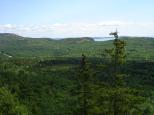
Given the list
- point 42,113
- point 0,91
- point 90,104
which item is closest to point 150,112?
point 42,113

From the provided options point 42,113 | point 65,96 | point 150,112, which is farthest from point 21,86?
point 150,112

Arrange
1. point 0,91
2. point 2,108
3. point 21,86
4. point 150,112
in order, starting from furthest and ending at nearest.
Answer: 1. point 21,86
2. point 150,112
3. point 0,91
4. point 2,108

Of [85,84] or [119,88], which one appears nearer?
[119,88]

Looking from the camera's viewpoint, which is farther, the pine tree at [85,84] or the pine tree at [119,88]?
the pine tree at [85,84]

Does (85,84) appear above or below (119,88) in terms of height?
above

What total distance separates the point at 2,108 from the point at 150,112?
76131 millimetres

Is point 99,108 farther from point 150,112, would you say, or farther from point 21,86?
point 21,86

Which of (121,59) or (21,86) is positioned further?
(21,86)

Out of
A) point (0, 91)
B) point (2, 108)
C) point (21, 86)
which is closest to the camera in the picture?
point (2, 108)

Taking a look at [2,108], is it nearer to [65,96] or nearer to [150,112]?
[150,112]

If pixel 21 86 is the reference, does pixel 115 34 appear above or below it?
above

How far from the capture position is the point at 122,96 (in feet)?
93.2

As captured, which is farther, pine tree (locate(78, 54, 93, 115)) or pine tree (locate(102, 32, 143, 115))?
pine tree (locate(78, 54, 93, 115))

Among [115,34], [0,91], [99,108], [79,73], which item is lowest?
[0,91]
